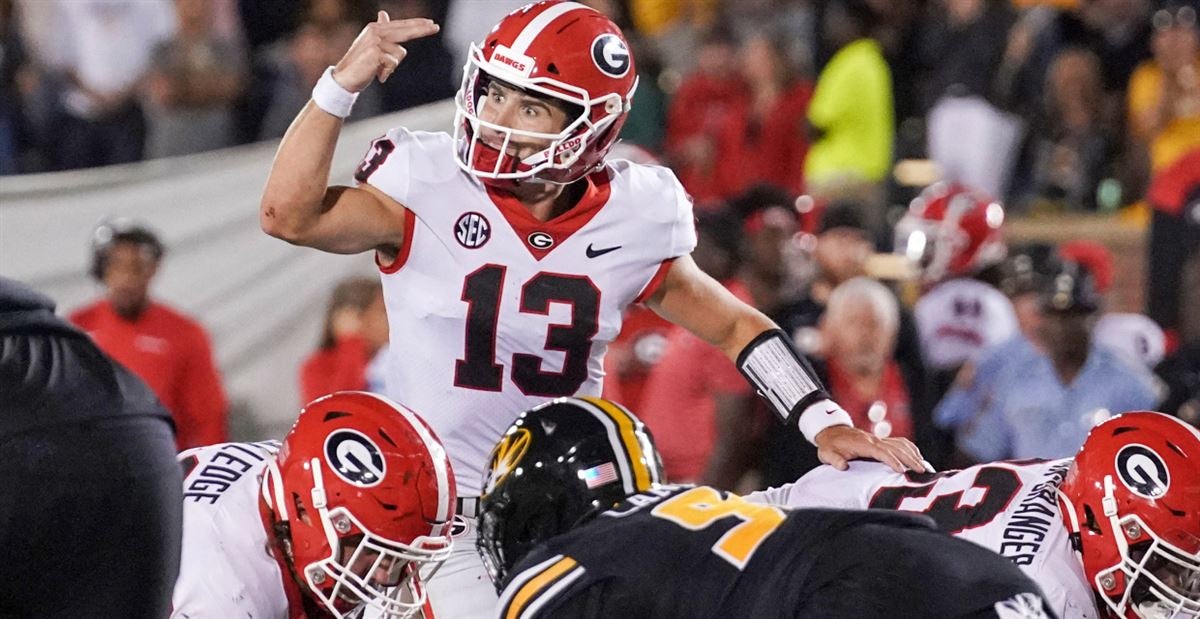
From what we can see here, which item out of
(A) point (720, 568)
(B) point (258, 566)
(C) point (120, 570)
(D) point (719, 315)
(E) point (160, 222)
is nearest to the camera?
(A) point (720, 568)

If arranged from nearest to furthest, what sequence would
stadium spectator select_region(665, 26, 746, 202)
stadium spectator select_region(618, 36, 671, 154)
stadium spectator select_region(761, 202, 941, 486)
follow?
1. stadium spectator select_region(761, 202, 941, 486)
2. stadium spectator select_region(665, 26, 746, 202)
3. stadium spectator select_region(618, 36, 671, 154)

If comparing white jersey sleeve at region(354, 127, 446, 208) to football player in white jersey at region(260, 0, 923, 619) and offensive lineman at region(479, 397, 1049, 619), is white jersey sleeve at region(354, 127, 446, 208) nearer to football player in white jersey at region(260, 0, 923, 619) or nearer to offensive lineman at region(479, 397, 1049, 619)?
football player in white jersey at region(260, 0, 923, 619)

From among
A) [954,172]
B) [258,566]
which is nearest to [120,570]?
[258,566]

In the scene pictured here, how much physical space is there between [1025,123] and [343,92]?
595 cm

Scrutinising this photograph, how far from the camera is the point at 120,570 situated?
308 centimetres

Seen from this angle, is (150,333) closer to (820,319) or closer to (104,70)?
(820,319)

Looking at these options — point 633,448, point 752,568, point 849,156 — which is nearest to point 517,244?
point 633,448

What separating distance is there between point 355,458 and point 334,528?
127mm

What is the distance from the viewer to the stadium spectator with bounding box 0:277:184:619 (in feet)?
9.70

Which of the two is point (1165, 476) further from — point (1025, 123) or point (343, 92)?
point (1025, 123)

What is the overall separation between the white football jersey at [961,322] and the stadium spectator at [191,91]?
3.82m

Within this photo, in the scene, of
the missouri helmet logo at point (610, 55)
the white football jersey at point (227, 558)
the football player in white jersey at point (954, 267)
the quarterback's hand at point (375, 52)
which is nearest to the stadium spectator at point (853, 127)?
the football player in white jersey at point (954, 267)

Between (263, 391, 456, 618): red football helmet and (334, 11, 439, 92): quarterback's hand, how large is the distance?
0.72 m

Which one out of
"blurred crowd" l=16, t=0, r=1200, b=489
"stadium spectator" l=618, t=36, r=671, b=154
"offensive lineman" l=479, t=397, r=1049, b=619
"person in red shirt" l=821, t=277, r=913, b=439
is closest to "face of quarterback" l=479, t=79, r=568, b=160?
"offensive lineman" l=479, t=397, r=1049, b=619
